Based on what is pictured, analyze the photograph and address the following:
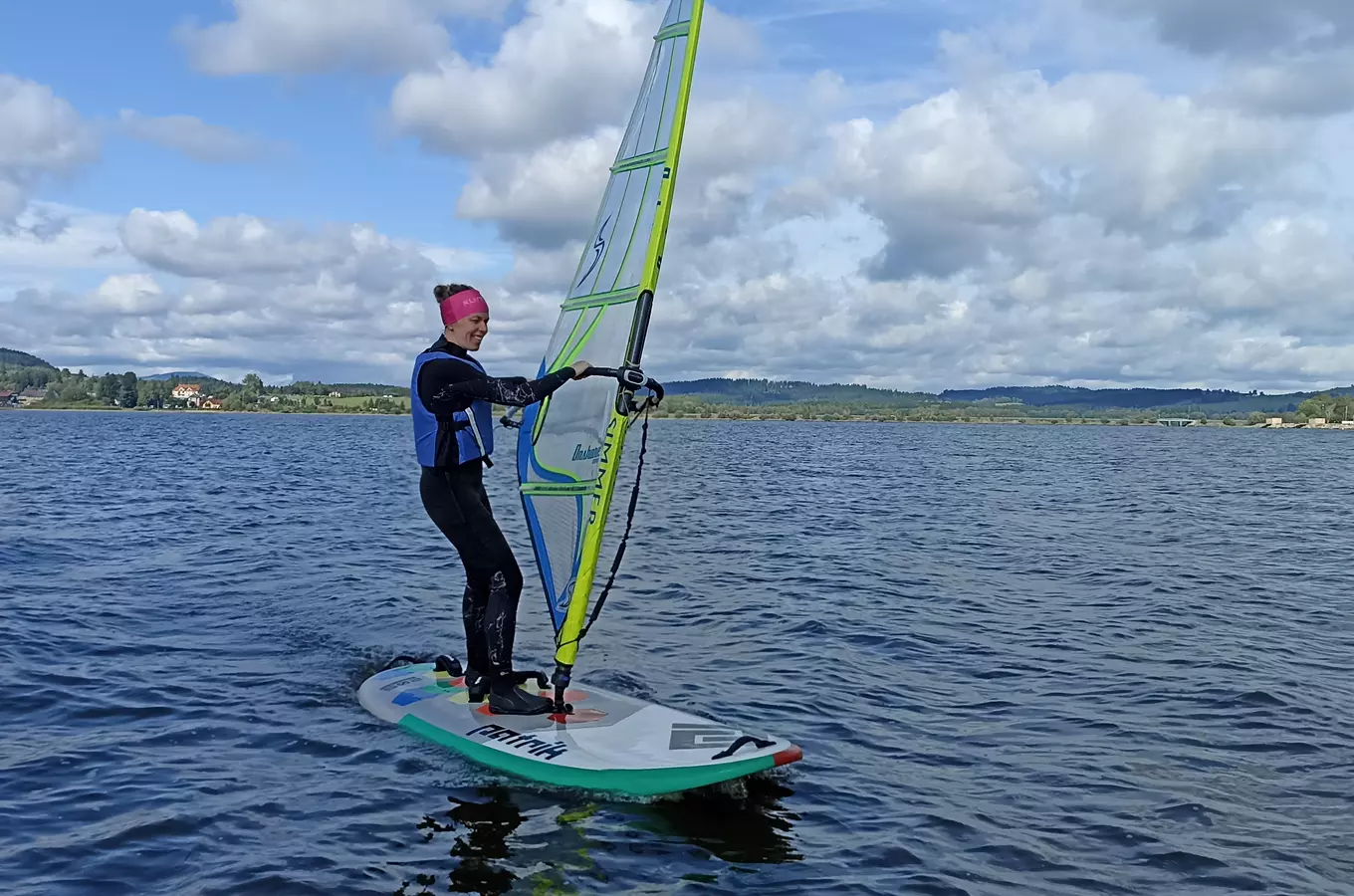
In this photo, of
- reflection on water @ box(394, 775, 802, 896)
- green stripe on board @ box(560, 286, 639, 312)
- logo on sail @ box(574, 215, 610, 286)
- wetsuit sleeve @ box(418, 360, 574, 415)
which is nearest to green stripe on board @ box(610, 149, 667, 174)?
logo on sail @ box(574, 215, 610, 286)

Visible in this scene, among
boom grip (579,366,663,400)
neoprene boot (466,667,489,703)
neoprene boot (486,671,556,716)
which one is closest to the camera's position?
boom grip (579,366,663,400)

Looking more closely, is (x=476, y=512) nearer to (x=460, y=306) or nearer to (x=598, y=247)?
(x=460, y=306)

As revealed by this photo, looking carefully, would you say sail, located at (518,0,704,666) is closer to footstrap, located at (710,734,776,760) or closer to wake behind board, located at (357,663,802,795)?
wake behind board, located at (357,663,802,795)

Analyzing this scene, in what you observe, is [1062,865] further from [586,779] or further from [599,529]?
[599,529]

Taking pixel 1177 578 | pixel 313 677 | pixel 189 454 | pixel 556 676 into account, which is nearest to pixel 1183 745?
A: pixel 556 676

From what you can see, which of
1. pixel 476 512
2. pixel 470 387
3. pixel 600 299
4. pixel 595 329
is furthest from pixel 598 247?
pixel 476 512

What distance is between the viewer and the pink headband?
8297 mm

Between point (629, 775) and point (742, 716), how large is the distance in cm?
262

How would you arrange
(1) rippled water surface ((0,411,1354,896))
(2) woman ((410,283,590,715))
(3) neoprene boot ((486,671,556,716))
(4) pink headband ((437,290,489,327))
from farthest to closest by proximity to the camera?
(3) neoprene boot ((486,671,556,716)) → (4) pink headband ((437,290,489,327)) → (2) woman ((410,283,590,715)) → (1) rippled water surface ((0,411,1354,896))

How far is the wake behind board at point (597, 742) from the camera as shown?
25.2 ft

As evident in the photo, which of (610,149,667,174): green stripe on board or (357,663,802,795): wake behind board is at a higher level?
(610,149,667,174): green stripe on board

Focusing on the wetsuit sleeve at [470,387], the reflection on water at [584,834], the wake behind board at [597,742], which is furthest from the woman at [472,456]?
the reflection on water at [584,834]

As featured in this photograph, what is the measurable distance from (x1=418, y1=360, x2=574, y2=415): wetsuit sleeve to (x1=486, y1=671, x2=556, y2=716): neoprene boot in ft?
7.96

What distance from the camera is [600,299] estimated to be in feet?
27.4
